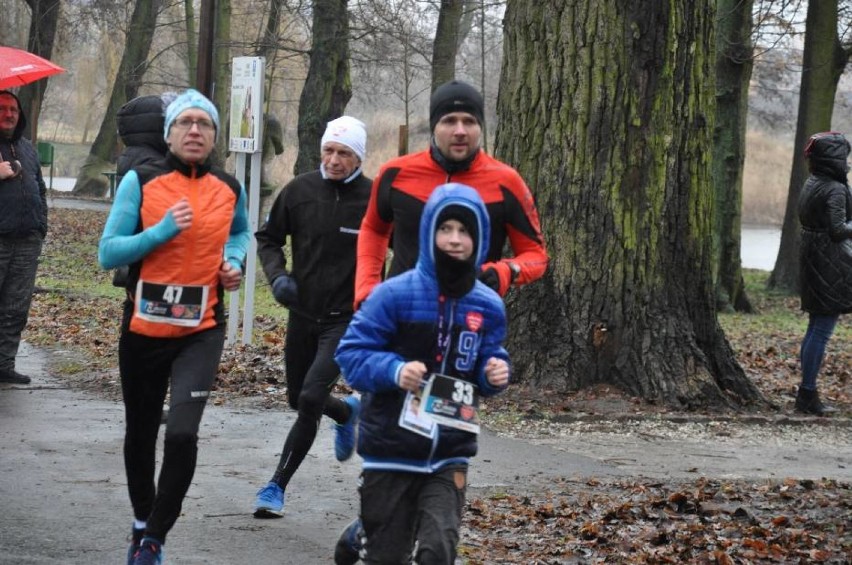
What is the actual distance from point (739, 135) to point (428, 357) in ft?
59.7

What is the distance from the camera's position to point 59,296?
61.8 feet

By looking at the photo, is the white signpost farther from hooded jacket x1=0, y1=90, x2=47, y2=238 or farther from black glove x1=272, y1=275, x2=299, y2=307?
black glove x1=272, y1=275, x2=299, y2=307

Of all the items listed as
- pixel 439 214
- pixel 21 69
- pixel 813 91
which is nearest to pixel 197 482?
pixel 439 214

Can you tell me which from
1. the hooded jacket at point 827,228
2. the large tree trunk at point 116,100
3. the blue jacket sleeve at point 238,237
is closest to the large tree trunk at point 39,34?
the large tree trunk at point 116,100

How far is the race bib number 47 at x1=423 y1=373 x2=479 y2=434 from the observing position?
466 cm

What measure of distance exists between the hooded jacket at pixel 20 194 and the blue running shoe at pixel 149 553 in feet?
19.7

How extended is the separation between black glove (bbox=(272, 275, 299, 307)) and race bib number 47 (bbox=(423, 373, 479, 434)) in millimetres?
2260

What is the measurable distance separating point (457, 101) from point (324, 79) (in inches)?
692

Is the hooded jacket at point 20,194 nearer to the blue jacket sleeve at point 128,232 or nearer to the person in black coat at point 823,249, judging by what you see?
the blue jacket sleeve at point 128,232

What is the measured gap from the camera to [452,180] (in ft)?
19.7

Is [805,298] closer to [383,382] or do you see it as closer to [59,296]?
[383,382]

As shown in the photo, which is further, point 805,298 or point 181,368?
point 805,298

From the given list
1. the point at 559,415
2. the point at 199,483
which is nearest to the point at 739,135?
the point at 559,415

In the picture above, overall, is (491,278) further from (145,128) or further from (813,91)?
(813,91)
